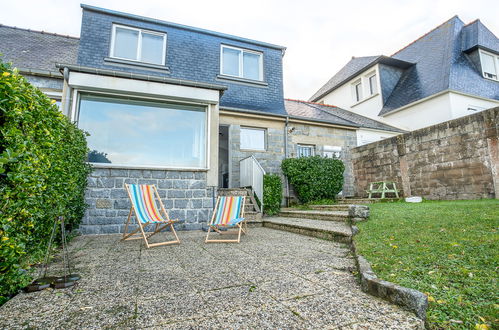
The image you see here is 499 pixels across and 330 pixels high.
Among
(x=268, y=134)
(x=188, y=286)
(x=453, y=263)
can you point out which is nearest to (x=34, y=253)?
(x=188, y=286)

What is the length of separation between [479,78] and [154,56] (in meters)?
14.6

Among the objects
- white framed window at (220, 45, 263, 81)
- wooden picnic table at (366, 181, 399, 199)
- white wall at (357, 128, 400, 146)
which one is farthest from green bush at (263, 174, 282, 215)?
white wall at (357, 128, 400, 146)

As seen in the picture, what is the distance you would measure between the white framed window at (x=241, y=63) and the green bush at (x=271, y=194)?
454 cm

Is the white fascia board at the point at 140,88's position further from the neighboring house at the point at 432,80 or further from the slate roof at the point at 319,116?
the neighboring house at the point at 432,80

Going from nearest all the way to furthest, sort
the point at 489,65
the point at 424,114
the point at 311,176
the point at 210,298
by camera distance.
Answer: the point at 210,298 < the point at 311,176 < the point at 424,114 < the point at 489,65

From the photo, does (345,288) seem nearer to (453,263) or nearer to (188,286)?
(453,263)

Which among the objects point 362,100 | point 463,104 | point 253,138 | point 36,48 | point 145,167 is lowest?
point 145,167

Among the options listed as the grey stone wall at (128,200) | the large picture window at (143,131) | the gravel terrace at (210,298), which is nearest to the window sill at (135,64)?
the large picture window at (143,131)

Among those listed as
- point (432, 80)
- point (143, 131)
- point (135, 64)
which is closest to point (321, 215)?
point (143, 131)

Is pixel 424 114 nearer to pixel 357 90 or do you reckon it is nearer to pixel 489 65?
pixel 357 90

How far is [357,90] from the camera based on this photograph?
14.6 metres

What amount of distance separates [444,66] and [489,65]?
2892mm

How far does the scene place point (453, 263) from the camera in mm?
2031

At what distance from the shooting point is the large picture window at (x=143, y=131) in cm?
537
